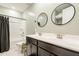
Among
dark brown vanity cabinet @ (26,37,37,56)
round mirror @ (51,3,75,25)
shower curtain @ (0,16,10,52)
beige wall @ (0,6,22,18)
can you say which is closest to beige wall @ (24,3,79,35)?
round mirror @ (51,3,75,25)

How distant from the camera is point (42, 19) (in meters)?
2.17

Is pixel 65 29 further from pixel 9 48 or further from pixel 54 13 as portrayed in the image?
pixel 9 48

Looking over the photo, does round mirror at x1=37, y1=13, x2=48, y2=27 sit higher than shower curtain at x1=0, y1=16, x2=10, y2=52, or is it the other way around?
round mirror at x1=37, y1=13, x2=48, y2=27

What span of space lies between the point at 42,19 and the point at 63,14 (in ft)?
2.67

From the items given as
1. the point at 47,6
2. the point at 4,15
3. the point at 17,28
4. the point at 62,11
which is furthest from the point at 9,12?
the point at 62,11

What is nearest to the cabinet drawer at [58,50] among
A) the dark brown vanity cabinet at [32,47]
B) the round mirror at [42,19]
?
the dark brown vanity cabinet at [32,47]

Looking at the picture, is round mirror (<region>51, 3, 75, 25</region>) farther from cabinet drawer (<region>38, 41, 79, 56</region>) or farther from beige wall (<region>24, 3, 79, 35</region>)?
cabinet drawer (<region>38, 41, 79, 56</region>)

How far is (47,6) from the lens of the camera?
1.92m

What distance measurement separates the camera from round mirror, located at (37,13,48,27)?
2039 millimetres

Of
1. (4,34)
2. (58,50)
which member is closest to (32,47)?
(58,50)

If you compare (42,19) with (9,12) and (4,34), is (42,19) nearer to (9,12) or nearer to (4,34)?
(9,12)

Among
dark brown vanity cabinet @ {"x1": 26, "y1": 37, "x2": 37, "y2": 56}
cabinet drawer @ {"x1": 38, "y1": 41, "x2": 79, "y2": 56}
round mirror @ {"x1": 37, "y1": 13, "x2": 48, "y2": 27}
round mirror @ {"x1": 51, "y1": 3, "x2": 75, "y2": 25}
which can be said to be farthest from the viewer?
round mirror @ {"x1": 37, "y1": 13, "x2": 48, "y2": 27}

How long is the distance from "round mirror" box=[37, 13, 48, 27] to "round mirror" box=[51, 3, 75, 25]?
31 centimetres

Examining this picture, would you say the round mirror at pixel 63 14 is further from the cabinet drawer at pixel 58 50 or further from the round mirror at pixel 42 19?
the cabinet drawer at pixel 58 50
